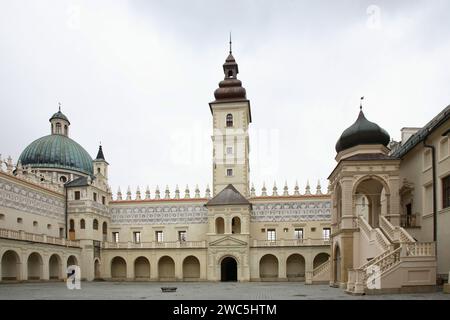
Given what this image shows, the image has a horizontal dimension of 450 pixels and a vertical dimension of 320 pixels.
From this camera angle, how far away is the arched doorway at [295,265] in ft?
174

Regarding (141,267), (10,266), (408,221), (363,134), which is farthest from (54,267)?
(408,221)

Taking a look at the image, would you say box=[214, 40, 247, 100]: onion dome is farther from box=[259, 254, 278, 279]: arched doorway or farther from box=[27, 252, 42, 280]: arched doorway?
box=[27, 252, 42, 280]: arched doorway

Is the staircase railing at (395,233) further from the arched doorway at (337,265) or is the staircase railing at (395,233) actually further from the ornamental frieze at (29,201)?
the ornamental frieze at (29,201)

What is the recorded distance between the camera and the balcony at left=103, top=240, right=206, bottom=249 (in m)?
53.4

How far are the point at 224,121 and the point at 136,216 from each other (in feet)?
54.0

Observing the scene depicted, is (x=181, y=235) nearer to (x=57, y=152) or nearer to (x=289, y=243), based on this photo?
(x=289, y=243)

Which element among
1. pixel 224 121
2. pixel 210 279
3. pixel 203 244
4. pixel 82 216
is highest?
pixel 224 121

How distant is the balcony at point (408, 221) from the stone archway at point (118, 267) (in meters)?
37.3

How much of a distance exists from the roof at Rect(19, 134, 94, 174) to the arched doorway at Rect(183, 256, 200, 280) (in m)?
21.4

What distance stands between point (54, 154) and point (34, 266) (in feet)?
71.9

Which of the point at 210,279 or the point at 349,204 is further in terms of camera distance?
the point at 210,279
